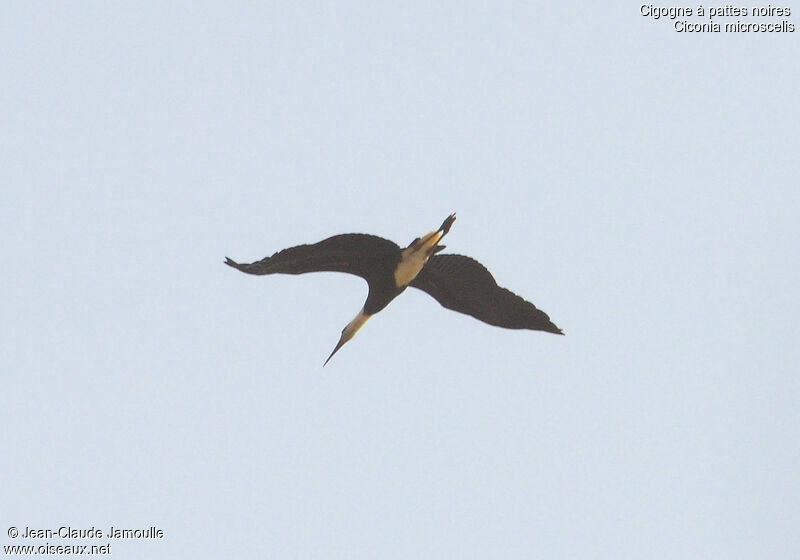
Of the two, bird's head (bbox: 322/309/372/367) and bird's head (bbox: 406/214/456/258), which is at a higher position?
bird's head (bbox: 406/214/456/258)

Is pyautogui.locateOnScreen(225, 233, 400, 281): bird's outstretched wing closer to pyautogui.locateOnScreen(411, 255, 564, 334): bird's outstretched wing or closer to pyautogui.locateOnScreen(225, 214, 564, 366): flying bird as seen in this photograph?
pyautogui.locateOnScreen(225, 214, 564, 366): flying bird

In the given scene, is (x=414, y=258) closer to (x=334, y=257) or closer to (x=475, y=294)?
(x=334, y=257)

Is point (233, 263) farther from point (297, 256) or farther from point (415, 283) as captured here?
point (415, 283)

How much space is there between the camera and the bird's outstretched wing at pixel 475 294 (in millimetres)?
17438

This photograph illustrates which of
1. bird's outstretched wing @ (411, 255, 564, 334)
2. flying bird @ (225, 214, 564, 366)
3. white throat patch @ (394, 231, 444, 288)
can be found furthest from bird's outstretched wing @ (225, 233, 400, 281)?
bird's outstretched wing @ (411, 255, 564, 334)

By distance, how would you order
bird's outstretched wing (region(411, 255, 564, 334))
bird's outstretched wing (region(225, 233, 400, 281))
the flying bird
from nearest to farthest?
bird's outstretched wing (region(225, 233, 400, 281))
the flying bird
bird's outstretched wing (region(411, 255, 564, 334))

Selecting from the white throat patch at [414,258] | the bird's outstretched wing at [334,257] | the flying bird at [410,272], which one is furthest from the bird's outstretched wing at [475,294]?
the bird's outstretched wing at [334,257]

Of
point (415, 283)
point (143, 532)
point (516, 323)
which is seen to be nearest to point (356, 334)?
point (415, 283)

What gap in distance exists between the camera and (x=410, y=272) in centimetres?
1688

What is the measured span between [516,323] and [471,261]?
125 centimetres

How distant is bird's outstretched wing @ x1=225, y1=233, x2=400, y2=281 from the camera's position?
15727mm

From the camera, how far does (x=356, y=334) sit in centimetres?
1770

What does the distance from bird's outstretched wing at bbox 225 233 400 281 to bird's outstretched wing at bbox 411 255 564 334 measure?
38.3 inches

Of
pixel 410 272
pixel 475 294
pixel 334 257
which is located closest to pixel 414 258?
pixel 410 272
